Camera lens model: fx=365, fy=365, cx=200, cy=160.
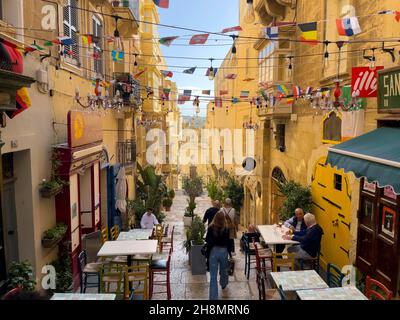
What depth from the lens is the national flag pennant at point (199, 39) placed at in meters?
8.18

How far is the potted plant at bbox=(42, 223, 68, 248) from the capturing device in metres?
7.32

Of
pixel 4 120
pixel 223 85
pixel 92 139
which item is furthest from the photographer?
pixel 223 85

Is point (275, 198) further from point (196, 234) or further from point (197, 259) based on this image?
point (197, 259)

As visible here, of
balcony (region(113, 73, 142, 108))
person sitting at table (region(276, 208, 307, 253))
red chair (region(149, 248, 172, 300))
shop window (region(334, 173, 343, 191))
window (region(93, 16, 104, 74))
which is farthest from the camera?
balcony (region(113, 73, 142, 108))

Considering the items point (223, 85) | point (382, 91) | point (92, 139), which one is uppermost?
point (223, 85)

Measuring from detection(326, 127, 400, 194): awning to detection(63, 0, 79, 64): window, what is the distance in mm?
6605

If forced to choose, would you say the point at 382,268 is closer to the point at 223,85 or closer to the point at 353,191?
the point at 353,191

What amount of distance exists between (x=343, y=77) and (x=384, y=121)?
2058 millimetres

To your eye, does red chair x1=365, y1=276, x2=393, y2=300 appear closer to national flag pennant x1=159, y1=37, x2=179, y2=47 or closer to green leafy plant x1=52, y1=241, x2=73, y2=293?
green leafy plant x1=52, y1=241, x2=73, y2=293

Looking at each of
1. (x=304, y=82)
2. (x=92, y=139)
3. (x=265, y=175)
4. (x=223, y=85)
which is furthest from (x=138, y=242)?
(x=223, y=85)

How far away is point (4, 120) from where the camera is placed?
5.82 m

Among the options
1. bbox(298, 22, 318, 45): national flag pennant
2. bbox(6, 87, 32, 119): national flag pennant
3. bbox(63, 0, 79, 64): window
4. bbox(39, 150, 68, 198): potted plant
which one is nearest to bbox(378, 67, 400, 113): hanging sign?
bbox(298, 22, 318, 45): national flag pennant

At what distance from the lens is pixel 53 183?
7.56 m

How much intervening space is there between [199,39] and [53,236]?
530 centimetres
